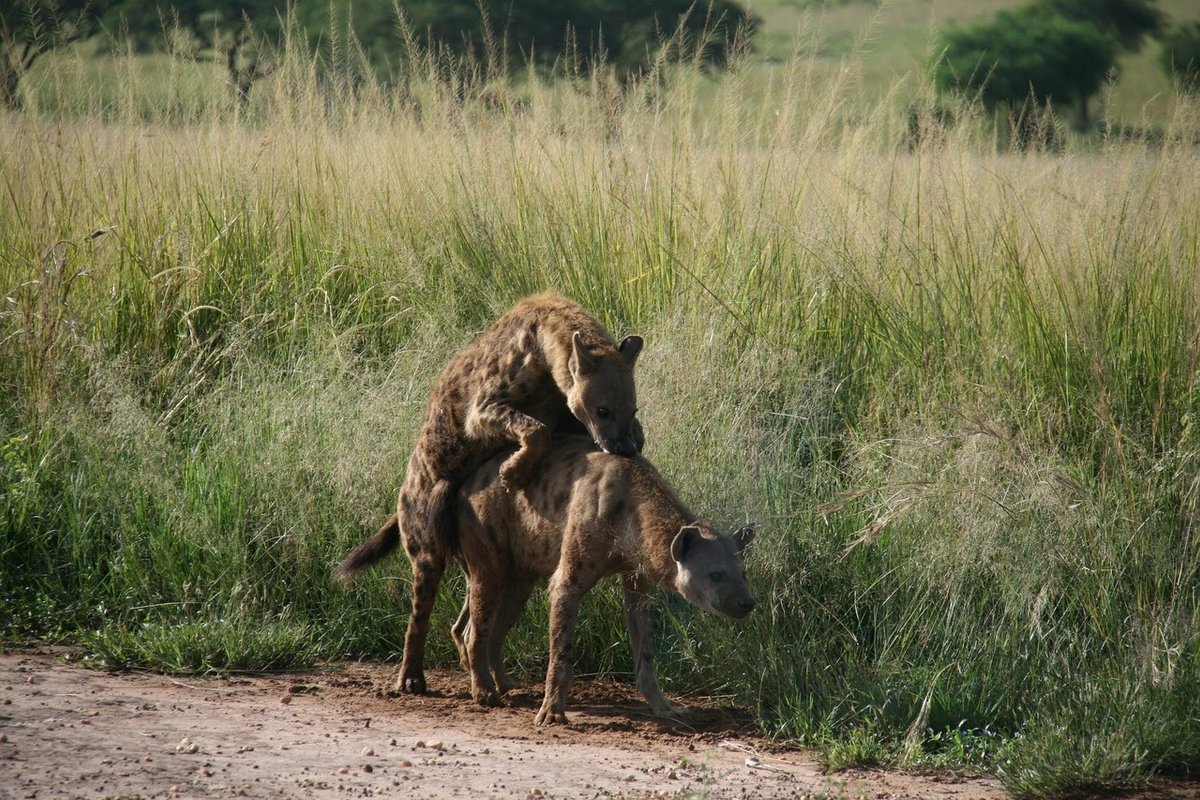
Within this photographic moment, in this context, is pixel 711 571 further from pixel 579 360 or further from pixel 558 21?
pixel 558 21

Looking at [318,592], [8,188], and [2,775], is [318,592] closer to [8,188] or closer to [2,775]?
[2,775]

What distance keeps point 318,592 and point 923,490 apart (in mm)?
2706

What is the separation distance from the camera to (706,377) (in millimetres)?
6227

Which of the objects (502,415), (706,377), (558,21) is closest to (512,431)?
(502,415)

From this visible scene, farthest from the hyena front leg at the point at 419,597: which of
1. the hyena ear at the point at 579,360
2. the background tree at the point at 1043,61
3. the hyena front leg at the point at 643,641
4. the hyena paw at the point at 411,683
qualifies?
the background tree at the point at 1043,61

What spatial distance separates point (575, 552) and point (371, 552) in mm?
1083

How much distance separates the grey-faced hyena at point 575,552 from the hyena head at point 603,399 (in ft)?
0.25

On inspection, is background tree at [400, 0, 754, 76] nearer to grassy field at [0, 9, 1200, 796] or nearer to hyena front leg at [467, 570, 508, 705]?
grassy field at [0, 9, 1200, 796]

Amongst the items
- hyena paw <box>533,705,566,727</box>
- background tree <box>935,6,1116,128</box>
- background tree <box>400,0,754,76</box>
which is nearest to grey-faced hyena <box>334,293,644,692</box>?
hyena paw <box>533,705,566,727</box>

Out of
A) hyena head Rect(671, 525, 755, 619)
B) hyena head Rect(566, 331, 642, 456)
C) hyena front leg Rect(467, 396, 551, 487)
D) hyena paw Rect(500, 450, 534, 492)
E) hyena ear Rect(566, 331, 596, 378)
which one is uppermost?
hyena ear Rect(566, 331, 596, 378)

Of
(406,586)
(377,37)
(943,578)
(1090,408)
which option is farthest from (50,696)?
(377,37)

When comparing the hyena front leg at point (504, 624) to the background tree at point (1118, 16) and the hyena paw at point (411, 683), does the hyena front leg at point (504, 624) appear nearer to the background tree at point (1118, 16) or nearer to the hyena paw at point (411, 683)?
the hyena paw at point (411, 683)

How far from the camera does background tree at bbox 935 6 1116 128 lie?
94.1 feet

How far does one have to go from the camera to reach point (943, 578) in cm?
514
